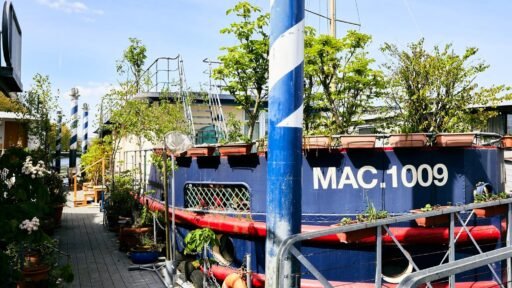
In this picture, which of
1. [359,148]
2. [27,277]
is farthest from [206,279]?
[359,148]

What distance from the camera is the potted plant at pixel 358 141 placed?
5.70 metres

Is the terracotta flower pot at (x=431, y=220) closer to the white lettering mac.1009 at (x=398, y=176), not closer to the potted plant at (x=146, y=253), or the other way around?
the white lettering mac.1009 at (x=398, y=176)

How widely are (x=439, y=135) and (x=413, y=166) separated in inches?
21.0

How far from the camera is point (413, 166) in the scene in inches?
233

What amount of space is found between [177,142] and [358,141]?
3.04 meters

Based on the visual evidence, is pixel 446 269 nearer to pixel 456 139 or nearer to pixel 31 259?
pixel 456 139

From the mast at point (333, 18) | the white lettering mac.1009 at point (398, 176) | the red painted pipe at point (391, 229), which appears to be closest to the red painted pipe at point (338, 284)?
the red painted pipe at point (391, 229)

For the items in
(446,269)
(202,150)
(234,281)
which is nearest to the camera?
(446,269)

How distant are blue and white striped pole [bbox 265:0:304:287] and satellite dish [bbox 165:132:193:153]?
3.48m

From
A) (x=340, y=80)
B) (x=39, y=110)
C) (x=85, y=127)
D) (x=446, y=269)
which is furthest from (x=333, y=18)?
(x=85, y=127)

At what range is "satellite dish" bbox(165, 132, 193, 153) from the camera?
23.4 ft

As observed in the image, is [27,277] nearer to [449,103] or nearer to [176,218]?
[176,218]

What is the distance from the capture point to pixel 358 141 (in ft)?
18.9

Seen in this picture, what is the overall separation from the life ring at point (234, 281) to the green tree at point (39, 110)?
9.47m
